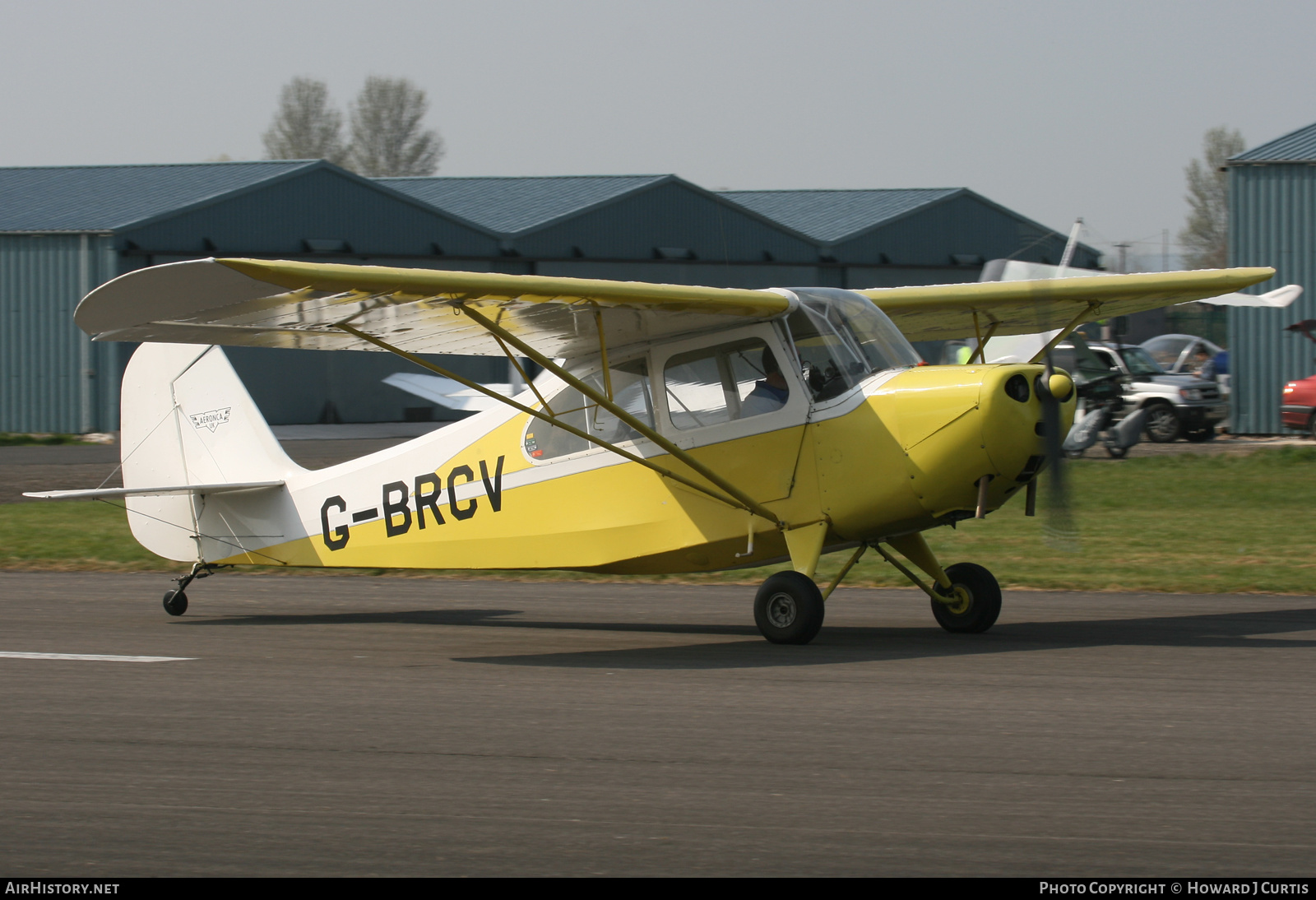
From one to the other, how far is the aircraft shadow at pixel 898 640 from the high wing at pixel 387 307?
2.20 metres

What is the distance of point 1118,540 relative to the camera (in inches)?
589

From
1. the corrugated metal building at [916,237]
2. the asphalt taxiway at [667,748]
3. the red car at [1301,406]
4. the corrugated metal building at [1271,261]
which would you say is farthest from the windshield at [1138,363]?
the asphalt taxiway at [667,748]

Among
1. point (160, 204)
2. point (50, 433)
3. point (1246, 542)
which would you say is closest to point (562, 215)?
point (160, 204)

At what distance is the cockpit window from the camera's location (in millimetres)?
9078

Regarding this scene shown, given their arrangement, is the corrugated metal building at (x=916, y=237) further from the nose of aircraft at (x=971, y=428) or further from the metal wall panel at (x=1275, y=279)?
the nose of aircraft at (x=971, y=428)

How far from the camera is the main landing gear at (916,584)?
902 centimetres

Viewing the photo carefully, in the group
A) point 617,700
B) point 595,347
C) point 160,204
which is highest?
point 160,204

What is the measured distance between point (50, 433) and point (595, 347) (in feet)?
100

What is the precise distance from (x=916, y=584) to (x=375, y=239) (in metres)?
33.6

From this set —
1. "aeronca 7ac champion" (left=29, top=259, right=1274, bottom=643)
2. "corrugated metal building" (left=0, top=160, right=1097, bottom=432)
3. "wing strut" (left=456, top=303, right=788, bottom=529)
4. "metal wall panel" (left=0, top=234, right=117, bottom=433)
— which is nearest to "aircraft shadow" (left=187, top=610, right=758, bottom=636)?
"aeronca 7ac champion" (left=29, top=259, right=1274, bottom=643)
